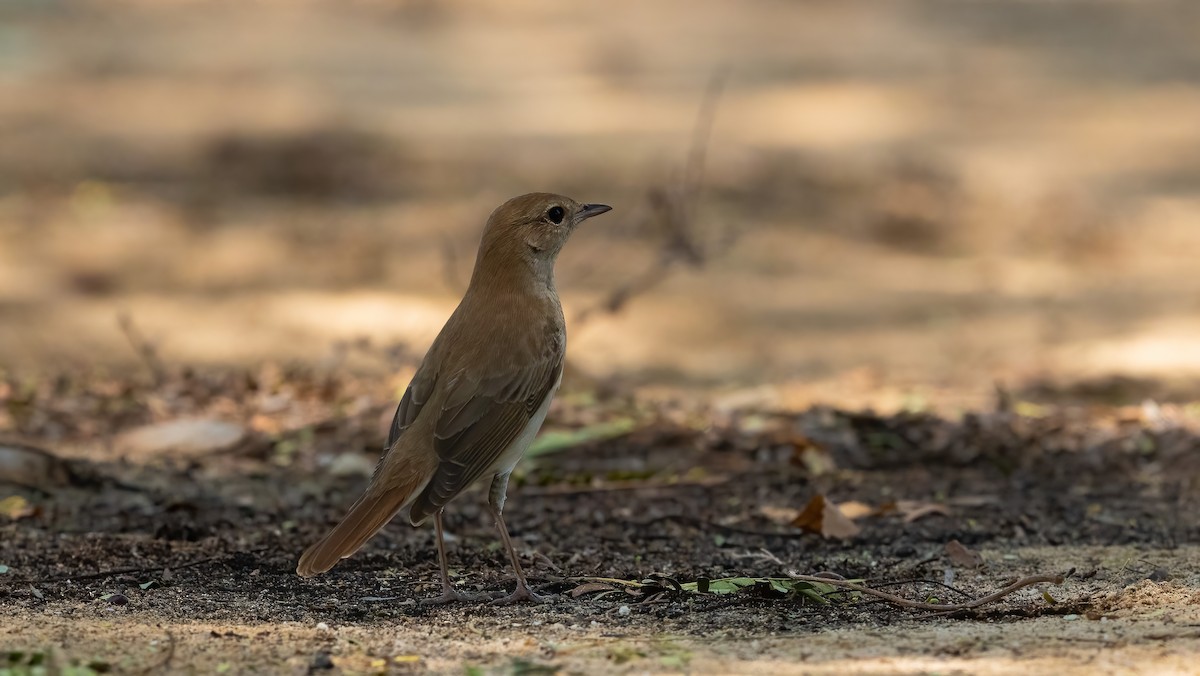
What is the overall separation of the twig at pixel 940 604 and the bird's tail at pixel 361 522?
1298 millimetres

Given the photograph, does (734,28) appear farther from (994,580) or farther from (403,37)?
(994,580)

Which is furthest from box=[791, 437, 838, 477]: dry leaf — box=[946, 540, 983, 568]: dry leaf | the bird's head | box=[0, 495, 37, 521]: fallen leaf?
box=[0, 495, 37, 521]: fallen leaf

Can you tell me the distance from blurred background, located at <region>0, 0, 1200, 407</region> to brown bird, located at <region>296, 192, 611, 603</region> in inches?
121

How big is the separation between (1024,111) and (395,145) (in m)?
6.75

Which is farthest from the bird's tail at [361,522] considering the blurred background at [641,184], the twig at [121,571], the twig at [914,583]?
the blurred background at [641,184]

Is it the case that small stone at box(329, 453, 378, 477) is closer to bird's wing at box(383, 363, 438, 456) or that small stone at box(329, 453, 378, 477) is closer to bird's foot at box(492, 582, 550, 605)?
bird's wing at box(383, 363, 438, 456)

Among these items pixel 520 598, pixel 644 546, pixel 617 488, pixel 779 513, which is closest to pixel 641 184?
pixel 617 488

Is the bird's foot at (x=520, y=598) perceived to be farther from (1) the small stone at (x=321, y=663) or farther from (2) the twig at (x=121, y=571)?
(2) the twig at (x=121, y=571)

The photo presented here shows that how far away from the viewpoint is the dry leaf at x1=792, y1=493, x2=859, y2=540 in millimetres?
6180

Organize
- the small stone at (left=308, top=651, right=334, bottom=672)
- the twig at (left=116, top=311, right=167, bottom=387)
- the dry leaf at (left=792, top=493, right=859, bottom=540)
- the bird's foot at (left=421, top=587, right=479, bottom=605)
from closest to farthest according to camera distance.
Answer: the small stone at (left=308, top=651, right=334, bottom=672) → the bird's foot at (left=421, top=587, right=479, bottom=605) → the dry leaf at (left=792, top=493, right=859, bottom=540) → the twig at (left=116, top=311, right=167, bottom=387)

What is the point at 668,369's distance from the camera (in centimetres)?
1027

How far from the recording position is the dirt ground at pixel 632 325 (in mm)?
4941

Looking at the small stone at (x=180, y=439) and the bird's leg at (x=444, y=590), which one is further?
the small stone at (x=180, y=439)

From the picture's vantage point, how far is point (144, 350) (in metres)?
8.80
